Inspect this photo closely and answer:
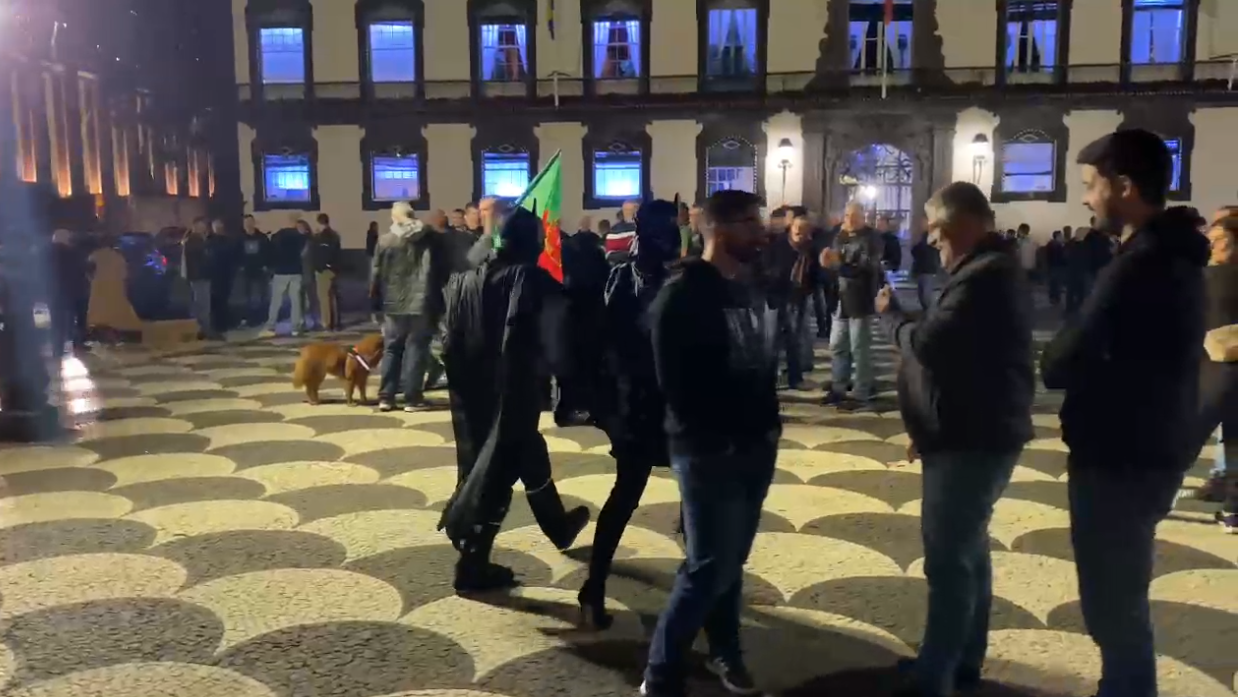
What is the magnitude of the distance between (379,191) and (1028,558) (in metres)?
23.0

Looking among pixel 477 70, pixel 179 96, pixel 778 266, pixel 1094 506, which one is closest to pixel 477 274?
pixel 1094 506

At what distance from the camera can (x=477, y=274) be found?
414cm

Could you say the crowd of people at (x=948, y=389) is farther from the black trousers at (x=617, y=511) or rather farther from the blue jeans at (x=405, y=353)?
the blue jeans at (x=405, y=353)

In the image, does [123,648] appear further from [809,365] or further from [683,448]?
[809,365]

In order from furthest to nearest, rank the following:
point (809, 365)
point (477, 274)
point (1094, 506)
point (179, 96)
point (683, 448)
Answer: point (179, 96) → point (809, 365) → point (477, 274) → point (683, 448) → point (1094, 506)

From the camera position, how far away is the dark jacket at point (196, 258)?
44.8ft

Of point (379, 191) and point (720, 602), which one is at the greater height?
point (379, 191)

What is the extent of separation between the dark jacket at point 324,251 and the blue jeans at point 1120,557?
13.3m

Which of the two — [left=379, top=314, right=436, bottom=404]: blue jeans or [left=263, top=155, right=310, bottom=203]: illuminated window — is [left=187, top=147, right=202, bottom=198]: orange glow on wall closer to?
[left=263, top=155, right=310, bottom=203]: illuminated window

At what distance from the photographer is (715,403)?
9.64ft

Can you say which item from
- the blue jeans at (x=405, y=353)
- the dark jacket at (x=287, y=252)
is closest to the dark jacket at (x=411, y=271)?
the blue jeans at (x=405, y=353)

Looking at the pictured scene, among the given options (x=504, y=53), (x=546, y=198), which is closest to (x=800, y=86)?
(x=504, y=53)

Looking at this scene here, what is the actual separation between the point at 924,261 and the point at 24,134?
56.1 feet

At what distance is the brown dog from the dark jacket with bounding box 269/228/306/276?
5.71 meters
